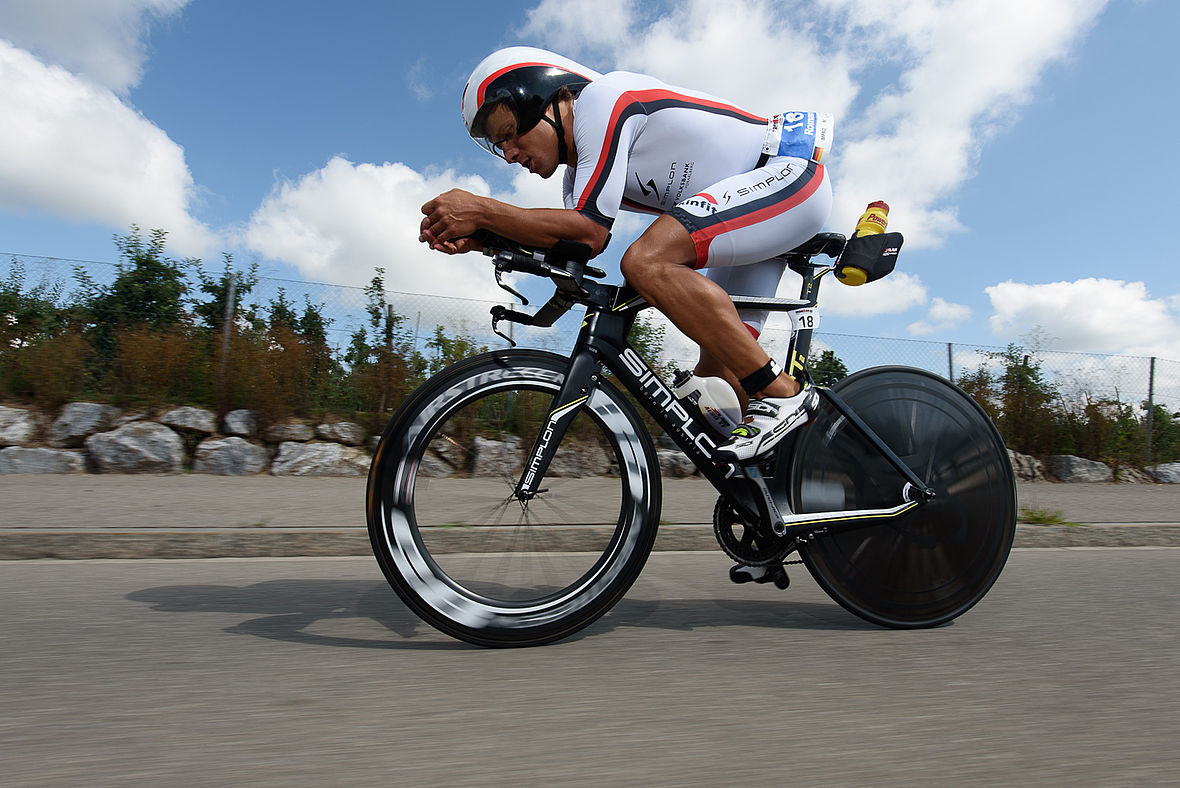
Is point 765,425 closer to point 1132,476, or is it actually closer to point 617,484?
point 617,484

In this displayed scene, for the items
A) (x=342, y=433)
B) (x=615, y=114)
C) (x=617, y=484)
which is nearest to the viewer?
(x=615, y=114)

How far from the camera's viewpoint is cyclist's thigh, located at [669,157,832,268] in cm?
256

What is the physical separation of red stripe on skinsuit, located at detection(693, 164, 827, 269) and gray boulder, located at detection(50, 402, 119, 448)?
274 inches

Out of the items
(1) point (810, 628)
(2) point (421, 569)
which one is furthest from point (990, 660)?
(2) point (421, 569)

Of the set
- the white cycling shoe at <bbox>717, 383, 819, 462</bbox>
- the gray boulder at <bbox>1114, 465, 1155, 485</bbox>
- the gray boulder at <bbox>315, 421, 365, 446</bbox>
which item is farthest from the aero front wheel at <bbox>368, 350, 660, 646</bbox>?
the gray boulder at <bbox>1114, 465, 1155, 485</bbox>

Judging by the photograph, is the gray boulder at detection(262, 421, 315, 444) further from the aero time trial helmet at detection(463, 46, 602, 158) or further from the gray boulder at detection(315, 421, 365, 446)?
the aero time trial helmet at detection(463, 46, 602, 158)

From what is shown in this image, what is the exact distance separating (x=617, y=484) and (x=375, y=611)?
983mm

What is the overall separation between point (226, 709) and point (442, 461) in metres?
0.94

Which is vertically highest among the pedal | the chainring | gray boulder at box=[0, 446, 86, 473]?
gray boulder at box=[0, 446, 86, 473]

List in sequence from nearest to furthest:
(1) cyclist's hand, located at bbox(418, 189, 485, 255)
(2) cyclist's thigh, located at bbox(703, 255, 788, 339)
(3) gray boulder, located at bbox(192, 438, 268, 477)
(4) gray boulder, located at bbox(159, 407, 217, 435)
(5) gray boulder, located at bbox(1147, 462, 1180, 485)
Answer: (1) cyclist's hand, located at bbox(418, 189, 485, 255) < (2) cyclist's thigh, located at bbox(703, 255, 788, 339) < (3) gray boulder, located at bbox(192, 438, 268, 477) < (4) gray boulder, located at bbox(159, 407, 217, 435) < (5) gray boulder, located at bbox(1147, 462, 1180, 485)

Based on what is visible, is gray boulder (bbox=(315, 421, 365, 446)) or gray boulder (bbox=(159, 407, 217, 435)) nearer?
gray boulder (bbox=(159, 407, 217, 435))

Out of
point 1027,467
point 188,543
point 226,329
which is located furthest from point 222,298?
point 1027,467

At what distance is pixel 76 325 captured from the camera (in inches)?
326

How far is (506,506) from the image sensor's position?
8.70ft
